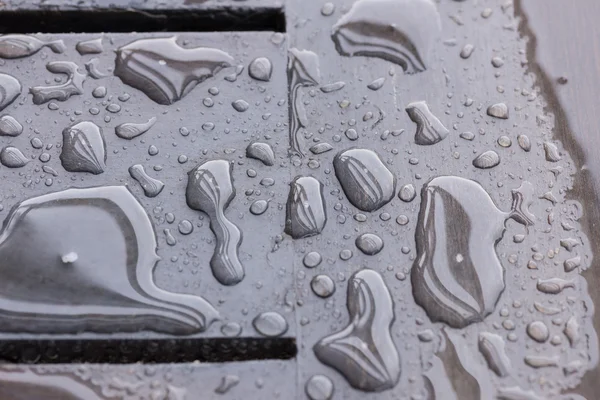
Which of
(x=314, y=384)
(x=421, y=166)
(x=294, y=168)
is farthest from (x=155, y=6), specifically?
(x=314, y=384)

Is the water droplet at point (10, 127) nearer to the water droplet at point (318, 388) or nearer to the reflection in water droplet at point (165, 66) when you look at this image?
the reflection in water droplet at point (165, 66)

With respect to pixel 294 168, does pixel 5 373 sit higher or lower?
lower

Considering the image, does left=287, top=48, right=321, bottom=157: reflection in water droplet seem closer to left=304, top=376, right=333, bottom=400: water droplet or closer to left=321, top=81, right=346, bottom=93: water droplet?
left=321, top=81, right=346, bottom=93: water droplet

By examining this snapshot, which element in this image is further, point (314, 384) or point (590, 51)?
point (590, 51)

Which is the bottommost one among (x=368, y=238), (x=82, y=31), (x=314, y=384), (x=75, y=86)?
(x=314, y=384)

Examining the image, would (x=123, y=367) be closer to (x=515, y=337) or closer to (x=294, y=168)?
(x=294, y=168)

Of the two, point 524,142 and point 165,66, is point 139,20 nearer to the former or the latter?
point 165,66
